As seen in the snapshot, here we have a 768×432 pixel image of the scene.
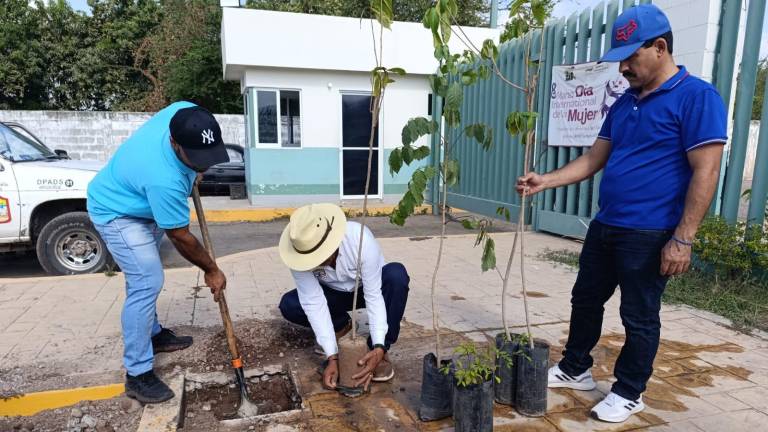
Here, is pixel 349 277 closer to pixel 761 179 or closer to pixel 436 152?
pixel 761 179

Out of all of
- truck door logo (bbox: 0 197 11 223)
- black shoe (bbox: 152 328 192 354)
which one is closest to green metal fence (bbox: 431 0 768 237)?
black shoe (bbox: 152 328 192 354)

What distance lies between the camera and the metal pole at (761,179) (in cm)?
467

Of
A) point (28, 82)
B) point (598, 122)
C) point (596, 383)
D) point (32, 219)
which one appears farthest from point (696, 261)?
point (28, 82)

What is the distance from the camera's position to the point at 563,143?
6922mm

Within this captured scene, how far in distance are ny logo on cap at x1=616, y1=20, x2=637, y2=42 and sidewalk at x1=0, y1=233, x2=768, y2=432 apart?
191cm

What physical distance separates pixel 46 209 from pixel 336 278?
4.31 metres

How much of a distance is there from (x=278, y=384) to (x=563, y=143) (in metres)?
5.26

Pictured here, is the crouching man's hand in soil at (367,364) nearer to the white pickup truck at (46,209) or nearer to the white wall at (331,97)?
the white pickup truck at (46,209)

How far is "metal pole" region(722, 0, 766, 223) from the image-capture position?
480 cm

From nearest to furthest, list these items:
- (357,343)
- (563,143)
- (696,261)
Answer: (357,343) < (696,261) < (563,143)

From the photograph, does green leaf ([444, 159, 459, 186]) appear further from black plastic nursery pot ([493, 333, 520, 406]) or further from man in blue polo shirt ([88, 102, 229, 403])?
man in blue polo shirt ([88, 102, 229, 403])

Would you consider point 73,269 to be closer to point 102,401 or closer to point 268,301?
point 268,301

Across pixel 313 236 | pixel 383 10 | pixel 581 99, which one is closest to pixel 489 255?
pixel 313 236

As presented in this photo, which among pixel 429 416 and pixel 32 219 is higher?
pixel 32 219
